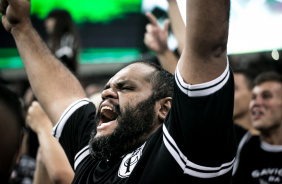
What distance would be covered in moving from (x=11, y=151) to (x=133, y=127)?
54cm

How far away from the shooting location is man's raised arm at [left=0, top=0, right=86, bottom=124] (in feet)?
7.22

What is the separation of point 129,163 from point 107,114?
322 mm

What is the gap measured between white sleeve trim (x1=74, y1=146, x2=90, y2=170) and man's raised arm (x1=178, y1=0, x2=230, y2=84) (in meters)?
0.84

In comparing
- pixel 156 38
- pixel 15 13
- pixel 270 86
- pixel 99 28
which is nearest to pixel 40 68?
pixel 15 13

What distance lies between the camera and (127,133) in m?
1.82

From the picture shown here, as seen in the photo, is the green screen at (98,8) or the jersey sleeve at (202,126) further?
the green screen at (98,8)

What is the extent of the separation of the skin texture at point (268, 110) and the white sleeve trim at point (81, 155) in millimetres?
1601

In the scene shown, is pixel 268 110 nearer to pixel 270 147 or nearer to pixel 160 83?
pixel 270 147

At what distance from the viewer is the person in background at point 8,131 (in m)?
1.51

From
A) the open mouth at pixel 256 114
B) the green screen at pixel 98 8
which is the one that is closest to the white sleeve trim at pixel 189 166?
the open mouth at pixel 256 114

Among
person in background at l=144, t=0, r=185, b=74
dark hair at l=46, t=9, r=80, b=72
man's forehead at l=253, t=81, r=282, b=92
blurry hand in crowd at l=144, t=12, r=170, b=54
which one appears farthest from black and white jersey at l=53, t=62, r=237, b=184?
dark hair at l=46, t=9, r=80, b=72

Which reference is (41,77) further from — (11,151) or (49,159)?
(11,151)

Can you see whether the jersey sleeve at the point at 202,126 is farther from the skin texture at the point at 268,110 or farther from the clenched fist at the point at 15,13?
the skin texture at the point at 268,110

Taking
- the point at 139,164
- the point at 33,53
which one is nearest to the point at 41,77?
the point at 33,53
